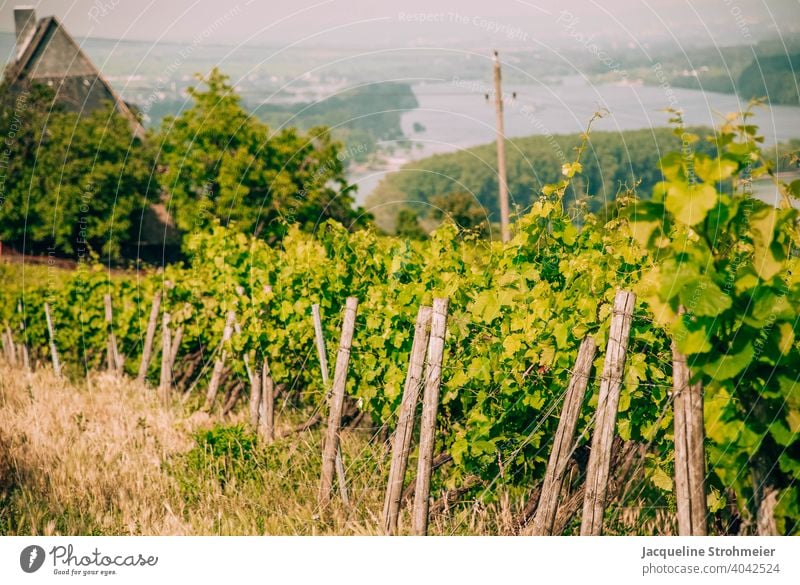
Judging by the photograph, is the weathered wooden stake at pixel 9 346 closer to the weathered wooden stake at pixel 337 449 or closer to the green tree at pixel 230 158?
the weathered wooden stake at pixel 337 449

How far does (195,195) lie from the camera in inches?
1665

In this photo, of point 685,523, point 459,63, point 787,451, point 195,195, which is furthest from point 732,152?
point 195,195

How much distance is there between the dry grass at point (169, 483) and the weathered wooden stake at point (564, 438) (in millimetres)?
602

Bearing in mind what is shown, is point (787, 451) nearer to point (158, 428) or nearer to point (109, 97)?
point (158, 428)

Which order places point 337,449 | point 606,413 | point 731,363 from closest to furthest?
point 731,363
point 606,413
point 337,449

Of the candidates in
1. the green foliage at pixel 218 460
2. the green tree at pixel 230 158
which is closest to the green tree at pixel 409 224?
the green tree at pixel 230 158

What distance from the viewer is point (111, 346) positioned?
37.3 feet

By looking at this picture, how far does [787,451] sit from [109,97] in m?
49.3

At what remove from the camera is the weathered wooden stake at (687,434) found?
3.78m

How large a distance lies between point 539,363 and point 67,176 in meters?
41.0

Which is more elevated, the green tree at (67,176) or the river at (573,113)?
the green tree at (67,176)

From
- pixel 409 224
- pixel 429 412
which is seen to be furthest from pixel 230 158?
pixel 429 412

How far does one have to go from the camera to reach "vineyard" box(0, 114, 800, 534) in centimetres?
365

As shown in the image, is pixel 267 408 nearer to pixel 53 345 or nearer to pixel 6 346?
pixel 53 345
